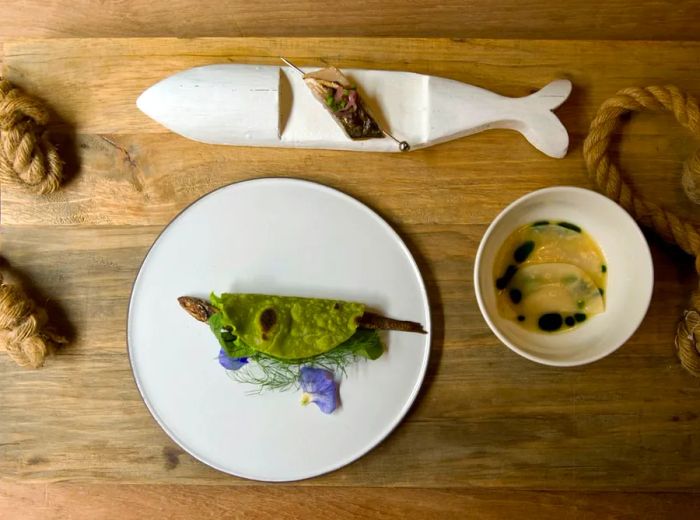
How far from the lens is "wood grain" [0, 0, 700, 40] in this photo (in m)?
1.12

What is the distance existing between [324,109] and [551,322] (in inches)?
21.2

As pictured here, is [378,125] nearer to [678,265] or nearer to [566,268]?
[566,268]

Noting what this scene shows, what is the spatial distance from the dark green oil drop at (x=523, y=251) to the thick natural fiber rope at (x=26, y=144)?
81 centimetres

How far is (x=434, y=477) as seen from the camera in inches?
39.9

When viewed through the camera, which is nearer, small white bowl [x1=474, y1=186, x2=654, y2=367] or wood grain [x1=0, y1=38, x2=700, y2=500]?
small white bowl [x1=474, y1=186, x2=654, y2=367]

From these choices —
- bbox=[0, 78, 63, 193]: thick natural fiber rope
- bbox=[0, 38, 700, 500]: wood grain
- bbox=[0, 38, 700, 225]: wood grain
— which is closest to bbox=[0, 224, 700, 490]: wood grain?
bbox=[0, 38, 700, 500]: wood grain

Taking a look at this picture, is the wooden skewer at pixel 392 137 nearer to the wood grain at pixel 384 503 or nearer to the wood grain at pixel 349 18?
the wood grain at pixel 349 18

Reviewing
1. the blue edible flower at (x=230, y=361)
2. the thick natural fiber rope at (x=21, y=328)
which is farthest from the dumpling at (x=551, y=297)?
the thick natural fiber rope at (x=21, y=328)

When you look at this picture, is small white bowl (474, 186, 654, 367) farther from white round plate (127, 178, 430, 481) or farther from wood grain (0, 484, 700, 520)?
wood grain (0, 484, 700, 520)

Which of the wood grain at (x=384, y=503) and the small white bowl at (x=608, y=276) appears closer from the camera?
the small white bowl at (x=608, y=276)

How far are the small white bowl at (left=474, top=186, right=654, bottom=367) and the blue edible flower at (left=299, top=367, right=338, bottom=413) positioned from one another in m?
0.29

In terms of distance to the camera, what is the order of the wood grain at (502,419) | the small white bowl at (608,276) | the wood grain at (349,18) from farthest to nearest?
1. the wood grain at (349,18)
2. the wood grain at (502,419)
3. the small white bowl at (608,276)

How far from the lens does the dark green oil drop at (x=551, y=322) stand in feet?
3.25

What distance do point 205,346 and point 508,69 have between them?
73 centimetres
